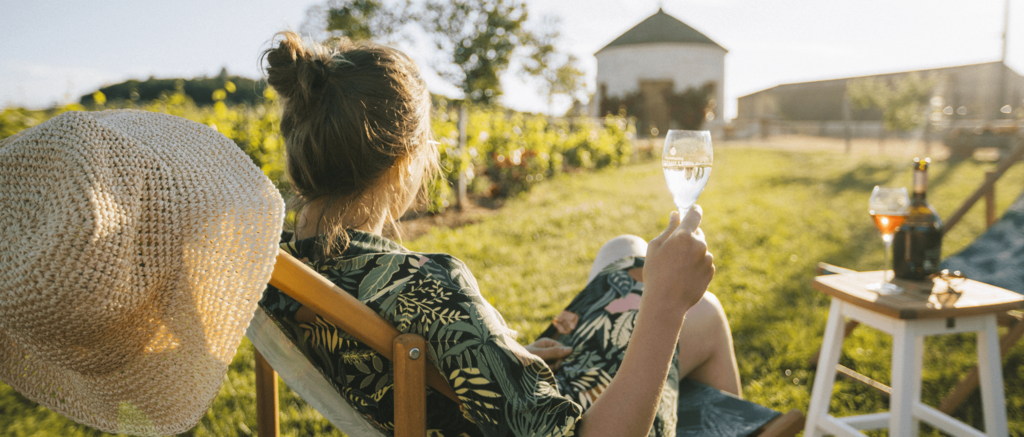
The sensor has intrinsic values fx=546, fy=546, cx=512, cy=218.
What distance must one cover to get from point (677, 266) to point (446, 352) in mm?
463

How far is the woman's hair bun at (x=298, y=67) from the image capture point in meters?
1.23

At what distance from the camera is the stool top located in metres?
1.80

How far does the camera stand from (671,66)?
96.2ft

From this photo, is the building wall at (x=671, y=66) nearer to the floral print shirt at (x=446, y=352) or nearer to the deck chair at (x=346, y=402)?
the deck chair at (x=346, y=402)

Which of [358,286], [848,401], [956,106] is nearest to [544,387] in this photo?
[358,286]

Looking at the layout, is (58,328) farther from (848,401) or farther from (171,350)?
(848,401)

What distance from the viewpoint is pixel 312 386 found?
1258mm

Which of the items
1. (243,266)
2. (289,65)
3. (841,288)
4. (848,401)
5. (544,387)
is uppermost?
(289,65)

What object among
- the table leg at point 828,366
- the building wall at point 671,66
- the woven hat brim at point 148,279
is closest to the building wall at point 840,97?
the building wall at point 671,66

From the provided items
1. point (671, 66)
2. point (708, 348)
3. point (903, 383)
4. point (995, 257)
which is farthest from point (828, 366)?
point (671, 66)

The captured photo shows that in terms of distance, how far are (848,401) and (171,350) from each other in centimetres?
294

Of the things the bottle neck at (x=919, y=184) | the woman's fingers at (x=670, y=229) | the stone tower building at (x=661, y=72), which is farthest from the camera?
the stone tower building at (x=661, y=72)

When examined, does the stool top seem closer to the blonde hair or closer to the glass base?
the glass base

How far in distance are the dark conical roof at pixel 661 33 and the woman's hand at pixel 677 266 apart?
31.2m
